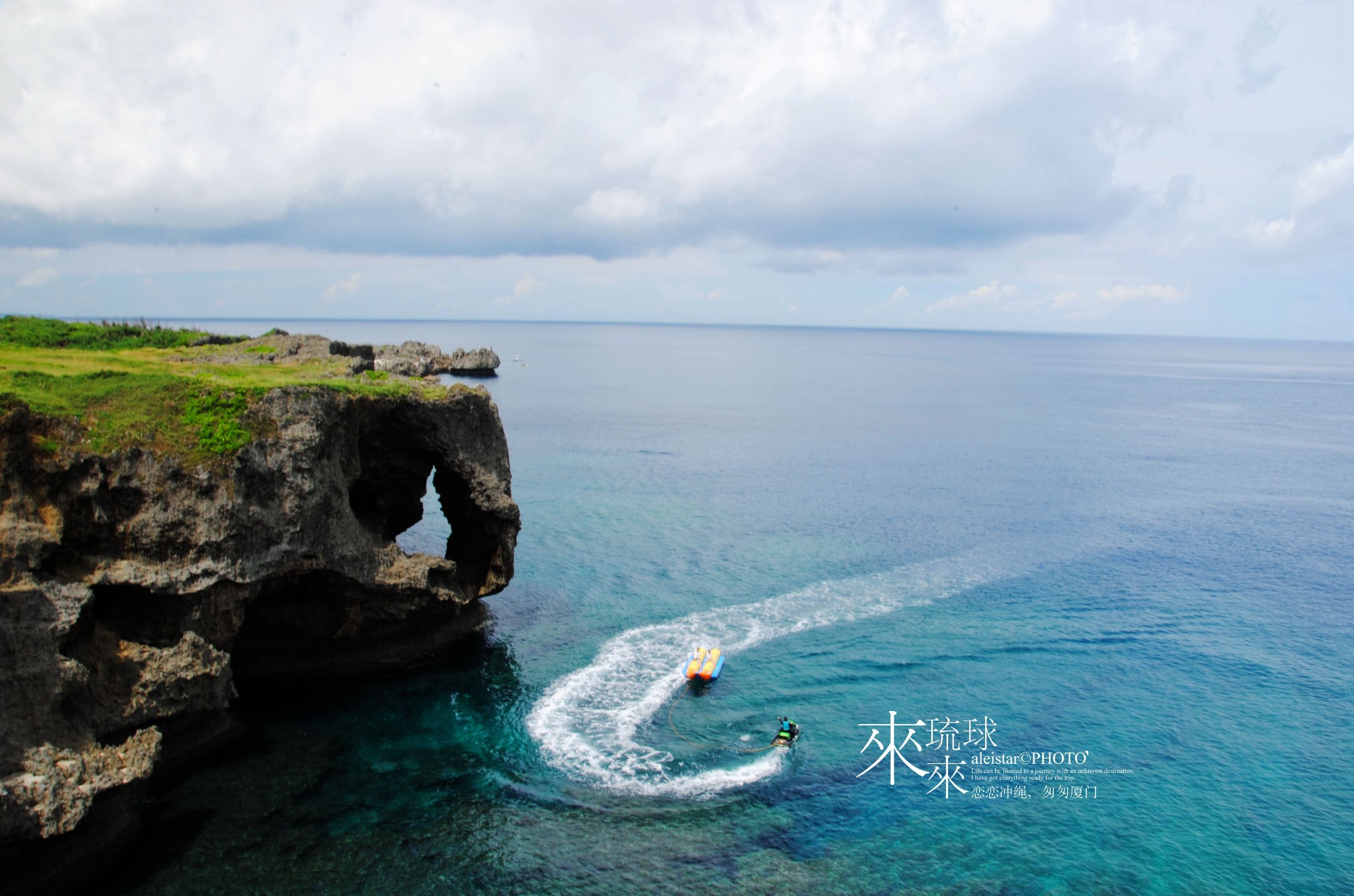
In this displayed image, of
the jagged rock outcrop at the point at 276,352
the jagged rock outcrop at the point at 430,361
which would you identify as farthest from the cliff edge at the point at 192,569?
the jagged rock outcrop at the point at 430,361

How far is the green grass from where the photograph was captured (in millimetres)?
50688

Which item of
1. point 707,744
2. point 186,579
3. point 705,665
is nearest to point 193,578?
point 186,579

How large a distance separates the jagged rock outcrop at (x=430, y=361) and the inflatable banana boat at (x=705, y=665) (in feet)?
340

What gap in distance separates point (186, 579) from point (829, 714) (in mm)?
25768

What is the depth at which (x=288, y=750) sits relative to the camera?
1261 inches

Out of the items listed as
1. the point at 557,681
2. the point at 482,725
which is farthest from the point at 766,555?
the point at 482,725

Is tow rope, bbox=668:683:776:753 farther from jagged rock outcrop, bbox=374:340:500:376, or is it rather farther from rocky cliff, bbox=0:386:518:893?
jagged rock outcrop, bbox=374:340:500:376

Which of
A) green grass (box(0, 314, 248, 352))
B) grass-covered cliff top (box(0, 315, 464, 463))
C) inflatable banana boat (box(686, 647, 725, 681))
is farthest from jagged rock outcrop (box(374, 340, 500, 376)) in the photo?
inflatable banana boat (box(686, 647, 725, 681))

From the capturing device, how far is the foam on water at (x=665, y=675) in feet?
103

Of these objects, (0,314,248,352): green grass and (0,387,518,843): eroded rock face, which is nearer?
(0,387,518,843): eroded rock face

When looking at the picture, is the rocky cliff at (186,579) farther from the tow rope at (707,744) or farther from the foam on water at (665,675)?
the tow rope at (707,744)

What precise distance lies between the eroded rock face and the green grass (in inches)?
948

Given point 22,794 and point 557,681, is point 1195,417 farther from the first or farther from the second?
point 22,794

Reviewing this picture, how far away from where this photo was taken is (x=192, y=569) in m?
29.9
